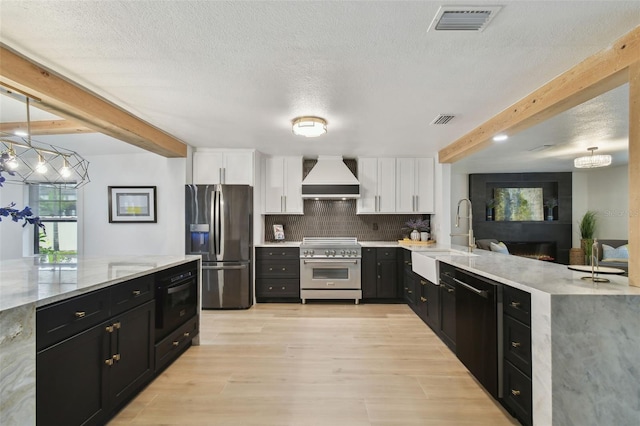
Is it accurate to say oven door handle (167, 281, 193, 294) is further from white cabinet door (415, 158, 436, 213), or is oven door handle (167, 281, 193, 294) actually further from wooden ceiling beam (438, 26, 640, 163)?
white cabinet door (415, 158, 436, 213)

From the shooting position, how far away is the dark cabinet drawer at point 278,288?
180 inches

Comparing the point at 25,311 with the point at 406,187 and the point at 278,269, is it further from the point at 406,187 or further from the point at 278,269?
the point at 406,187

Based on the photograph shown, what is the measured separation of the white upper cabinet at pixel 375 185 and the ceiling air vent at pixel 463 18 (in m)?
3.28

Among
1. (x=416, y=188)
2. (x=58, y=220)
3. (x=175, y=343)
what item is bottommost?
(x=175, y=343)

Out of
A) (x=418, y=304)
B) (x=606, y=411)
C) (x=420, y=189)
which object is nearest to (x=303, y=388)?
(x=606, y=411)

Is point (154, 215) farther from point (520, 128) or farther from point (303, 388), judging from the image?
point (520, 128)

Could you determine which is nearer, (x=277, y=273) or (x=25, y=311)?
(x=25, y=311)

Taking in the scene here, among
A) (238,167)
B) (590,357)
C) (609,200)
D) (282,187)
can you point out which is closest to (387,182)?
(282,187)

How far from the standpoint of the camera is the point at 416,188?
4.89 meters

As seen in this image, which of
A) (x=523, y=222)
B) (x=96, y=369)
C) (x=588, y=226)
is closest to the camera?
(x=96, y=369)

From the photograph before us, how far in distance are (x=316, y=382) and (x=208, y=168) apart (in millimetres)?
3323

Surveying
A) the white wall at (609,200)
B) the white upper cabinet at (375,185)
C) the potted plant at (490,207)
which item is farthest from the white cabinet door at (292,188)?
the white wall at (609,200)

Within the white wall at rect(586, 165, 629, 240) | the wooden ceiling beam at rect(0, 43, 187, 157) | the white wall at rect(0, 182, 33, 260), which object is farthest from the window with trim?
Answer: the white wall at rect(586, 165, 629, 240)

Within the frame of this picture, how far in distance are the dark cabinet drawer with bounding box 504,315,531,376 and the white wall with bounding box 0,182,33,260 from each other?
6.75 meters
